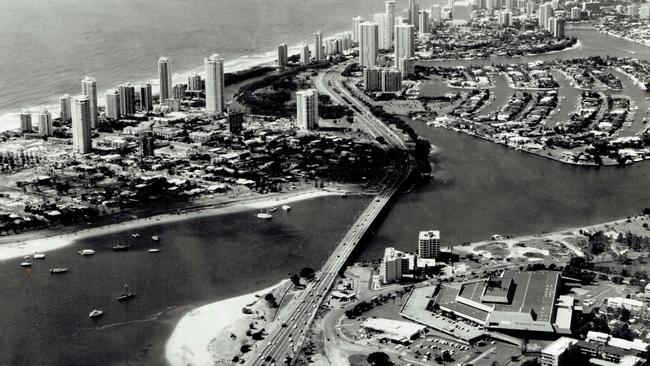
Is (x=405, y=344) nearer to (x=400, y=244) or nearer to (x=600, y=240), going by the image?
(x=400, y=244)

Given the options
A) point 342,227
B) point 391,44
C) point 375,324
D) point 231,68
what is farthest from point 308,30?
point 375,324

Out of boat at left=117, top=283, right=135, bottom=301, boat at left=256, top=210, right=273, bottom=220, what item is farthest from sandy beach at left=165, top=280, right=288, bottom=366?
boat at left=256, top=210, right=273, bottom=220

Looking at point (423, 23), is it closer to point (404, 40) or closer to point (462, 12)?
point (462, 12)

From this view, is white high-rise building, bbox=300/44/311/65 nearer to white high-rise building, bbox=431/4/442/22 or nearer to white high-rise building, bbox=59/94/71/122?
white high-rise building, bbox=59/94/71/122

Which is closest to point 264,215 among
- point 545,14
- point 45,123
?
point 45,123

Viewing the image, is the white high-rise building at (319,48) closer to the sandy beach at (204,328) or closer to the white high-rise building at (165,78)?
the white high-rise building at (165,78)
